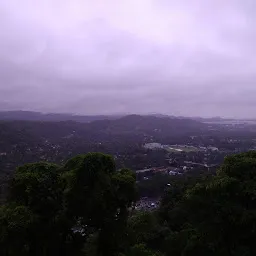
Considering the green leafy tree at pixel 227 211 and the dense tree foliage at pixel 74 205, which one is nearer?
the green leafy tree at pixel 227 211

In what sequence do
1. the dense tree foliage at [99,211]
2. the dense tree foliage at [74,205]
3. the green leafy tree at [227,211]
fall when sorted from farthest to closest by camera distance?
the dense tree foliage at [74,205]
the dense tree foliage at [99,211]
the green leafy tree at [227,211]

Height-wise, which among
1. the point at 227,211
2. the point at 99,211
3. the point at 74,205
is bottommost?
the point at 99,211

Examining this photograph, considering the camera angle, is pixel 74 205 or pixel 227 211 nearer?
pixel 227 211

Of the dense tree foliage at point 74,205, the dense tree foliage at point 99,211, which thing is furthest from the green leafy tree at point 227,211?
the dense tree foliage at point 74,205

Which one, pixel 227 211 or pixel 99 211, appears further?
pixel 99 211

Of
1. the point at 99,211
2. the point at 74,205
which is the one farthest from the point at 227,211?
the point at 74,205

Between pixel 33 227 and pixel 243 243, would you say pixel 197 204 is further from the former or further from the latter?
pixel 33 227

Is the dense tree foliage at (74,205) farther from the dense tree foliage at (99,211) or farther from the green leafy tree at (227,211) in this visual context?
the green leafy tree at (227,211)

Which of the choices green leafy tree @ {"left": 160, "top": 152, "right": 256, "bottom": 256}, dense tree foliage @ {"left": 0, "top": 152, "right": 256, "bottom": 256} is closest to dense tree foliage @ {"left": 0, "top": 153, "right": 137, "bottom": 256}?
dense tree foliage @ {"left": 0, "top": 152, "right": 256, "bottom": 256}

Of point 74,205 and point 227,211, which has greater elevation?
point 227,211

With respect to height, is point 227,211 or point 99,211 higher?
point 227,211

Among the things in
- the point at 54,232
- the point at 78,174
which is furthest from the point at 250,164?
the point at 54,232

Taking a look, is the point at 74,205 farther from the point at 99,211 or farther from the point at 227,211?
the point at 227,211

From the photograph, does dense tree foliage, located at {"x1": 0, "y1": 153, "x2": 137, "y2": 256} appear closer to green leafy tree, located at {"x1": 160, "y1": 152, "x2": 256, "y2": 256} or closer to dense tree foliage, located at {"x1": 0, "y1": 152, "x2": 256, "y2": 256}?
dense tree foliage, located at {"x1": 0, "y1": 152, "x2": 256, "y2": 256}
